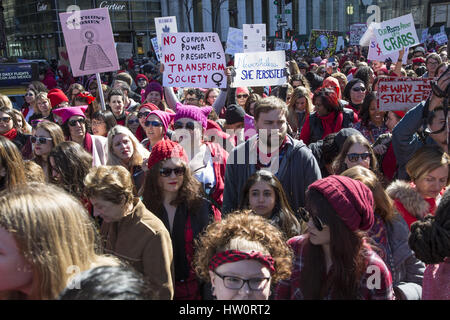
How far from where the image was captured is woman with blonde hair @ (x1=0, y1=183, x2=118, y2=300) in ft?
4.45

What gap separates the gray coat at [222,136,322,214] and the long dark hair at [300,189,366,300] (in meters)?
1.33

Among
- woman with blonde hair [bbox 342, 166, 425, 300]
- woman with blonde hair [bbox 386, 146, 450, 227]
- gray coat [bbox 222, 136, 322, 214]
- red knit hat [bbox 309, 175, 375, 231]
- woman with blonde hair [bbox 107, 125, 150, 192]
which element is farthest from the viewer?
woman with blonde hair [bbox 107, 125, 150, 192]

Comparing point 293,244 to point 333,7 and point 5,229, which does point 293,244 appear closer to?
point 5,229

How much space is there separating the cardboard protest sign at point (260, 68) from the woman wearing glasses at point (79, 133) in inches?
98.6

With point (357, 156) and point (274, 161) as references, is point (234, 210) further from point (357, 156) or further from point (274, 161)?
point (357, 156)

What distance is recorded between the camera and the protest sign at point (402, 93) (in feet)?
15.0

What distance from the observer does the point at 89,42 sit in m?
6.22

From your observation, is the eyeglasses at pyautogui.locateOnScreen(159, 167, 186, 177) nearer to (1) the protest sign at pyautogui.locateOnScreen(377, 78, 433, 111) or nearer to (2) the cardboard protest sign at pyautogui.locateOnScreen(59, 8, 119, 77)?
(1) the protest sign at pyautogui.locateOnScreen(377, 78, 433, 111)

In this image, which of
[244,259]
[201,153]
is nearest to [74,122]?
[201,153]

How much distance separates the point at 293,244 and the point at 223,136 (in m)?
2.73

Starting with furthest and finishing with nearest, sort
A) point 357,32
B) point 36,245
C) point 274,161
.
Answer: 1. point 357,32
2. point 274,161
3. point 36,245

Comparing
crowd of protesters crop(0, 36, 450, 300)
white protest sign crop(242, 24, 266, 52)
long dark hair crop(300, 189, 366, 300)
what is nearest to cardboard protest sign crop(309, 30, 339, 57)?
white protest sign crop(242, 24, 266, 52)

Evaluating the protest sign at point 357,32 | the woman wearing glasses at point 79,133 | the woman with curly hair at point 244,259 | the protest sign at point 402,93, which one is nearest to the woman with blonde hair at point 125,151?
the woman wearing glasses at point 79,133

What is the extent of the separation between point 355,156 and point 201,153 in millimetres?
1319
